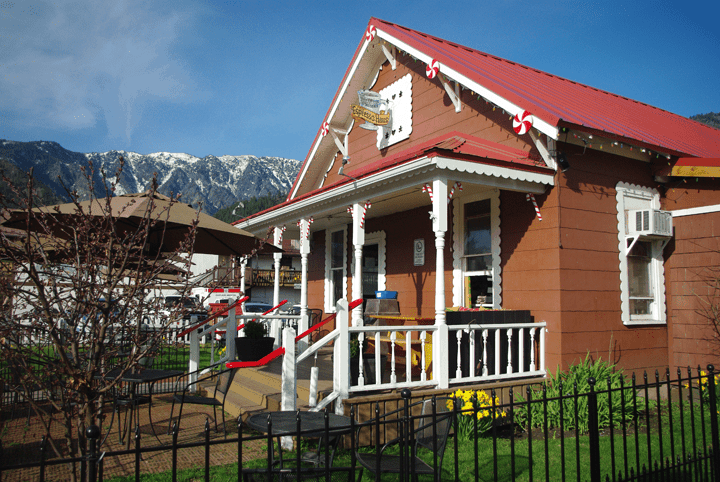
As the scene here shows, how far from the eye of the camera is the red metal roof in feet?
25.9

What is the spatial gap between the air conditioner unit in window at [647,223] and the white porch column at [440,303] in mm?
3500

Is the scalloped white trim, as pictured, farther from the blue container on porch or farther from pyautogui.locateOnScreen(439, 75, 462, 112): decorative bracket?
the blue container on porch

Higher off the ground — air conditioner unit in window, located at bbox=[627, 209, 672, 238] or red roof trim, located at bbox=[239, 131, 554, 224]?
red roof trim, located at bbox=[239, 131, 554, 224]

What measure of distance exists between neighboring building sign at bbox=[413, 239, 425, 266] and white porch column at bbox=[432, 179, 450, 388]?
10.6 ft

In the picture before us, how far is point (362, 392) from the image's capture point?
6516 millimetres

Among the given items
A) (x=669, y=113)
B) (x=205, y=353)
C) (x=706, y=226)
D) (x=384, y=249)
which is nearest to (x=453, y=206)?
(x=384, y=249)

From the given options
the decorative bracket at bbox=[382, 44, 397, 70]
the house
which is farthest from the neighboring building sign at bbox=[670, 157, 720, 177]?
the decorative bracket at bbox=[382, 44, 397, 70]

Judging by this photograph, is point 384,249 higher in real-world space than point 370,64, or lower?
lower

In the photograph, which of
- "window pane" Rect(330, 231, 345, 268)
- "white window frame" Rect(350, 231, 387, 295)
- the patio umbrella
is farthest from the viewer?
"window pane" Rect(330, 231, 345, 268)

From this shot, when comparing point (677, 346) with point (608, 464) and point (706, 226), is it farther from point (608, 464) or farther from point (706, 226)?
point (608, 464)

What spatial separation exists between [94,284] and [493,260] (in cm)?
649

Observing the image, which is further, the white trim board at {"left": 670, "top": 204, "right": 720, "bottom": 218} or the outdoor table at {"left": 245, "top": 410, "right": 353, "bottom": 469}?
the white trim board at {"left": 670, "top": 204, "right": 720, "bottom": 218}

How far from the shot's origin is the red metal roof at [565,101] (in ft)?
25.9

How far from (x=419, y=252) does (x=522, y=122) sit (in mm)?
3397
